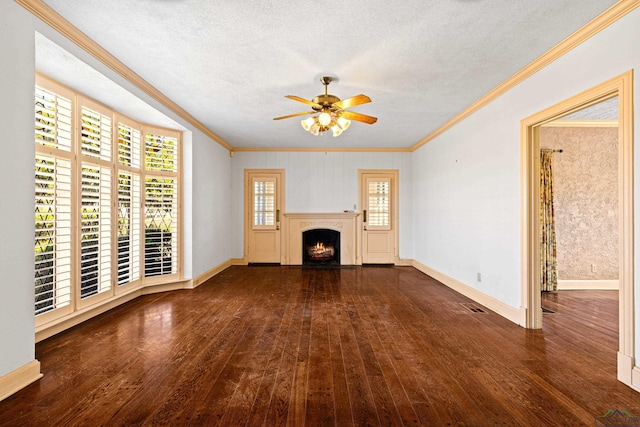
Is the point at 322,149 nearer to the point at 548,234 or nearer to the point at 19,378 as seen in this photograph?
the point at 548,234

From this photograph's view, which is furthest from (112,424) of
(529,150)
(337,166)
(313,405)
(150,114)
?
(337,166)

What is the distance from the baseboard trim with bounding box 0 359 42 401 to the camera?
204 centimetres

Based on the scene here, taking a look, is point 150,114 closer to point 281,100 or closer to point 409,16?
point 281,100

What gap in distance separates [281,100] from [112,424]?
3793mm

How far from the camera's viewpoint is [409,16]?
240cm

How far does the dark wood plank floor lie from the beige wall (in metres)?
1.17

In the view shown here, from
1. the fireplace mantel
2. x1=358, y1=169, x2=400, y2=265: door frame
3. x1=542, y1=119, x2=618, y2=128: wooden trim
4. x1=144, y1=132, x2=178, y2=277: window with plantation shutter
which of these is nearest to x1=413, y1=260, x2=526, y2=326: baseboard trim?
x1=358, y1=169, x2=400, y2=265: door frame

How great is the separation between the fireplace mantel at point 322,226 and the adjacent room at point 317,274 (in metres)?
1.26

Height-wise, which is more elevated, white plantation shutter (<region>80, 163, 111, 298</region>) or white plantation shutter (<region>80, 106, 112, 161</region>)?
white plantation shutter (<region>80, 106, 112, 161</region>)

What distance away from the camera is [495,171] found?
396 centimetres

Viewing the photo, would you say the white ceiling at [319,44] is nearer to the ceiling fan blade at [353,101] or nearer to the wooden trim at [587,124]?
the ceiling fan blade at [353,101]

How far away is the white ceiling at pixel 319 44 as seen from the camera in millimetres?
2332

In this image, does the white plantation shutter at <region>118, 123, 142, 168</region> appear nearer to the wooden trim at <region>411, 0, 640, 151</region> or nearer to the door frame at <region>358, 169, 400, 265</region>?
the door frame at <region>358, 169, 400, 265</region>

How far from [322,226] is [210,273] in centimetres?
274
